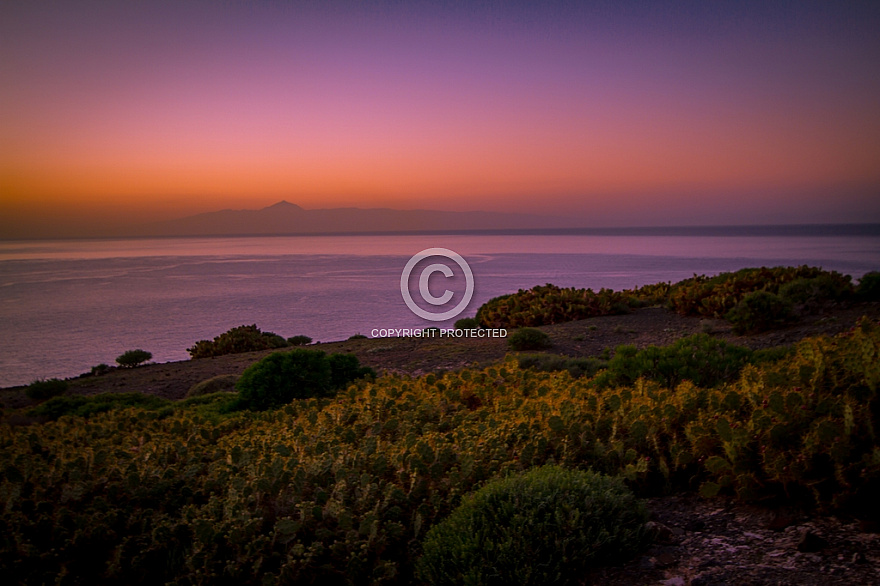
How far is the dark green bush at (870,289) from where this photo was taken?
11.1 metres

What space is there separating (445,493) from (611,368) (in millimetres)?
3395

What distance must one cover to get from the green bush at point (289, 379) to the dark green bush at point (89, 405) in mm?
1226

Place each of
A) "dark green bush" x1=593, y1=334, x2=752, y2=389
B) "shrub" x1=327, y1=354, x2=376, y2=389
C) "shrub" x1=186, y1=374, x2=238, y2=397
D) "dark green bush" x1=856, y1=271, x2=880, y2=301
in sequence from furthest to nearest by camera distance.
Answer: "dark green bush" x1=856, y1=271, x2=880, y2=301, "shrub" x1=186, y1=374, x2=238, y2=397, "shrub" x1=327, y1=354, x2=376, y2=389, "dark green bush" x1=593, y1=334, x2=752, y2=389

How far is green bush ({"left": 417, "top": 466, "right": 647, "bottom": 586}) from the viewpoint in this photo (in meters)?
2.76

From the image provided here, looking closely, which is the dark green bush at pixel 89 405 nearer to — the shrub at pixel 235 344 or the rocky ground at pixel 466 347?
the rocky ground at pixel 466 347

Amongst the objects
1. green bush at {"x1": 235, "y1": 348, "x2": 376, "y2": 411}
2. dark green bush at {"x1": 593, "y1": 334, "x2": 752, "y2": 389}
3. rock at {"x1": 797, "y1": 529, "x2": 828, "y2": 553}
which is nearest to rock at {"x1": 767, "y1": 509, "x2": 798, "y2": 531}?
rock at {"x1": 797, "y1": 529, "x2": 828, "y2": 553}

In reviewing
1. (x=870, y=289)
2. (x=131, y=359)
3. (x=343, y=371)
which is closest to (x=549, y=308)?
(x=870, y=289)

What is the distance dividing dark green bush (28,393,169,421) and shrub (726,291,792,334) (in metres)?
9.68

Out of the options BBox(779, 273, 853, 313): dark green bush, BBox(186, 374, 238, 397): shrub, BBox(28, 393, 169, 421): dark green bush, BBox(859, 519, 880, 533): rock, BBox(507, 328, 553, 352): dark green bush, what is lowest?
BBox(186, 374, 238, 397): shrub

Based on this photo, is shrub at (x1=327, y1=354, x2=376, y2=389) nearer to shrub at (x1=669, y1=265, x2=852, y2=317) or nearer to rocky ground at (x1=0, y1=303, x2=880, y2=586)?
rocky ground at (x1=0, y1=303, x2=880, y2=586)

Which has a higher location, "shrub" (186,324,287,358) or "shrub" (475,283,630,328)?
"shrub" (475,283,630,328)

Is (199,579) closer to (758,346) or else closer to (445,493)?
(445,493)

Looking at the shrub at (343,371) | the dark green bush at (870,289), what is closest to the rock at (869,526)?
the shrub at (343,371)

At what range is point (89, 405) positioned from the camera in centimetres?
725
